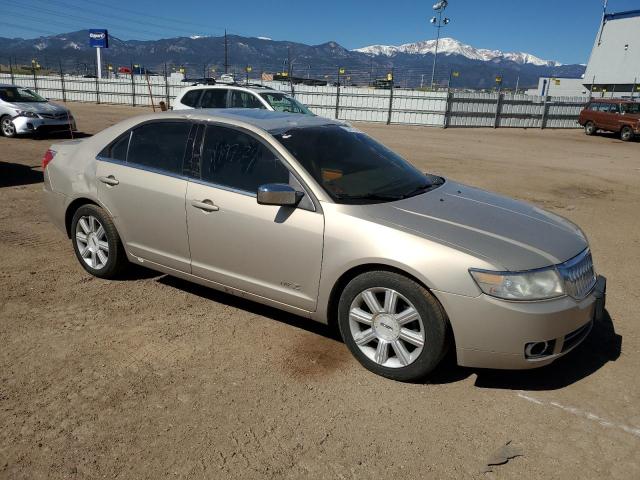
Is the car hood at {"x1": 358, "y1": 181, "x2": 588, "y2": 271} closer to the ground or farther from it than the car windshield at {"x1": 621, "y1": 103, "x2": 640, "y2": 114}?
closer to the ground

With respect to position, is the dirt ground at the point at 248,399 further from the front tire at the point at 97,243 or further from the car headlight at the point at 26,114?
the car headlight at the point at 26,114

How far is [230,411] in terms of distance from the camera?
9.55 feet

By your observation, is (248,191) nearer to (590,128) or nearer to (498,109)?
(590,128)

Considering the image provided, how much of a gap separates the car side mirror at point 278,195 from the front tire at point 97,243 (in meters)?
1.72

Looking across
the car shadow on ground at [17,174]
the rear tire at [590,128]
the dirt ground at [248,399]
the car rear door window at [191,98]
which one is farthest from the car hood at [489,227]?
→ the rear tire at [590,128]

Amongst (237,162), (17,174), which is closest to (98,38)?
(17,174)

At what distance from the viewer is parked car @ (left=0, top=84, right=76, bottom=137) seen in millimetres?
14297

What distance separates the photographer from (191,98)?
12641mm

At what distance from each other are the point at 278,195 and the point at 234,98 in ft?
31.4

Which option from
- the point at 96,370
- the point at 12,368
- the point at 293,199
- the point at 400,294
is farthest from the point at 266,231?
the point at 12,368

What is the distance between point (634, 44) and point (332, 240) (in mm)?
48675

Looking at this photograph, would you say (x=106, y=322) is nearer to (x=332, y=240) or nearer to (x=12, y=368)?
(x=12, y=368)

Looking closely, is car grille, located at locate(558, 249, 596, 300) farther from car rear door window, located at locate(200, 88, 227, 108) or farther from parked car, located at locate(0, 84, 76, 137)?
parked car, located at locate(0, 84, 76, 137)

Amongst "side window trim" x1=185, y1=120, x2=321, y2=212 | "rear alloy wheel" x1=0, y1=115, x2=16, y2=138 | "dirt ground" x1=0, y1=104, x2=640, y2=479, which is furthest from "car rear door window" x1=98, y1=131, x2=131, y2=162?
"rear alloy wheel" x1=0, y1=115, x2=16, y2=138
